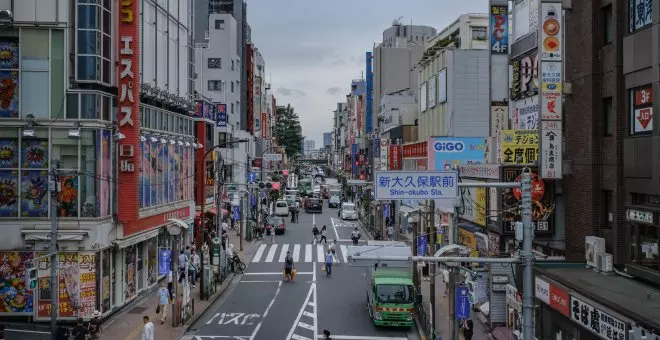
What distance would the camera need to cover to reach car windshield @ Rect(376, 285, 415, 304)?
91.8ft

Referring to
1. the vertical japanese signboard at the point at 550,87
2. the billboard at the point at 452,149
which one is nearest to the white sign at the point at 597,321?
the vertical japanese signboard at the point at 550,87

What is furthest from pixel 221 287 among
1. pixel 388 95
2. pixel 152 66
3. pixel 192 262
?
pixel 388 95

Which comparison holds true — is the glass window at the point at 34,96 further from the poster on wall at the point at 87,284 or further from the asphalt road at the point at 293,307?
the asphalt road at the point at 293,307

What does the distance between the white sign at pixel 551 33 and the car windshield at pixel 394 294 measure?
1068 cm

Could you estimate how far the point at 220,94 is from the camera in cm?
8444

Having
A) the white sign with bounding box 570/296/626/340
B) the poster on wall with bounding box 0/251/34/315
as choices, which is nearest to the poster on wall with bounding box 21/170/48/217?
the poster on wall with bounding box 0/251/34/315

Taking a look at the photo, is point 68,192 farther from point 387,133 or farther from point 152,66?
point 387,133

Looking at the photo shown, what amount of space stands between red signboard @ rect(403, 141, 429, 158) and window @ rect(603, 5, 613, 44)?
24.0 meters

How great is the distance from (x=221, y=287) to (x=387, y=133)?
38.8 m

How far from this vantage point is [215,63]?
275 feet

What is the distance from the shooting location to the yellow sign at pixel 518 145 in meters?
27.2

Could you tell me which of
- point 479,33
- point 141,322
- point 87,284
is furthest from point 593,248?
point 479,33

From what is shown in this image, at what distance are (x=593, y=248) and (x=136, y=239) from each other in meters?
20.1

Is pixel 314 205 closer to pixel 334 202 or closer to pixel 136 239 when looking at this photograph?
pixel 334 202
